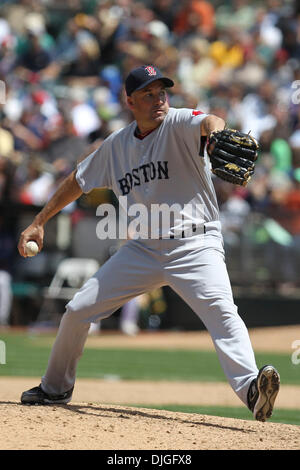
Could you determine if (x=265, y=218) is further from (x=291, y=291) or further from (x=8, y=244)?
(x=8, y=244)

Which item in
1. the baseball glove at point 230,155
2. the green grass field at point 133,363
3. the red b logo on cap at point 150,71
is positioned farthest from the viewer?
the green grass field at point 133,363

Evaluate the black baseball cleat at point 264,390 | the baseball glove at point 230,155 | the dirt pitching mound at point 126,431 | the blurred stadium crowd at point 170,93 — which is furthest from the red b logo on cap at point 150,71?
the blurred stadium crowd at point 170,93

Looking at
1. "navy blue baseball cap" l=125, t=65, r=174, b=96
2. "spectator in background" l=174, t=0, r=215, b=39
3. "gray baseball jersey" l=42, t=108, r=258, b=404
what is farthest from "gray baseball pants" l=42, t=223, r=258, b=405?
"spectator in background" l=174, t=0, r=215, b=39

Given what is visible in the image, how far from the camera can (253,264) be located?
13.7 metres

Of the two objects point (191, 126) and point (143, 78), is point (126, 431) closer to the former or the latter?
point (191, 126)

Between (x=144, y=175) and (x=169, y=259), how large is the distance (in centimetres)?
54

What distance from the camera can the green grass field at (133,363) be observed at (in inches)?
373

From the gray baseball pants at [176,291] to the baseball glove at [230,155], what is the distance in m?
0.67

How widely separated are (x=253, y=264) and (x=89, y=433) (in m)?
9.09

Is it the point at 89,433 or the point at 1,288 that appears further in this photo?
the point at 1,288

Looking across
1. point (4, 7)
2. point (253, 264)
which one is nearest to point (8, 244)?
point (253, 264)

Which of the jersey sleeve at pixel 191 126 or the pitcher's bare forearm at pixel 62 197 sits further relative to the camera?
the pitcher's bare forearm at pixel 62 197

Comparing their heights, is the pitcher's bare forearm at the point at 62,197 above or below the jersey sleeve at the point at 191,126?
Result: below

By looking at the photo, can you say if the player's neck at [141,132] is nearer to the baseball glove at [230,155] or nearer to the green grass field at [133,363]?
the baseball glove at [230,155]
